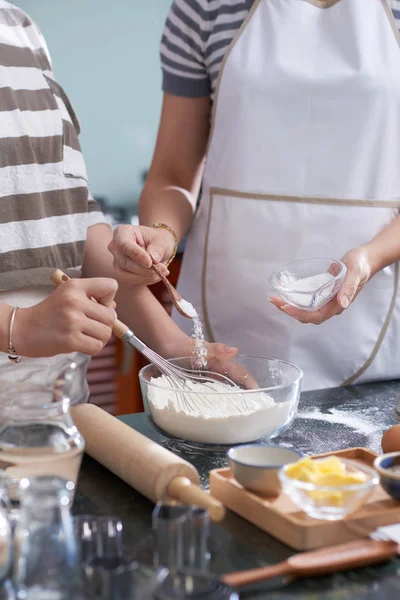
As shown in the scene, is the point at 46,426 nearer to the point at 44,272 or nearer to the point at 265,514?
the point at 265,514

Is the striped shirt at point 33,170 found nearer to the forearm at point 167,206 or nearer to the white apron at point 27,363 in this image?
the white apron at point 27,363

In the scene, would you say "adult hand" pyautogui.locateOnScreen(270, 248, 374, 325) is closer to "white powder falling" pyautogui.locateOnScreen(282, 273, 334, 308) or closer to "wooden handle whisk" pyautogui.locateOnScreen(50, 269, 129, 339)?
"white powder falling" pyautogui.locateOnScreen(282, 273, 334, 308)

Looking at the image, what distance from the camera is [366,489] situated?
0.88 m

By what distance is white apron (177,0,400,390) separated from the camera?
5.35 ft

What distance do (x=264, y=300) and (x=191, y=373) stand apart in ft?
1.37

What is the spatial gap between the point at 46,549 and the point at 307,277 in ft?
2.99

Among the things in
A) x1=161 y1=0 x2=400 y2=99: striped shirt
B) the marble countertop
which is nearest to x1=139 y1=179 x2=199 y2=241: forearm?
x1=161 y1=0 x2=400 y2=99: striped shirt

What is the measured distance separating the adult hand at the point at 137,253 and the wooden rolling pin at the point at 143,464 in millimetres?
365

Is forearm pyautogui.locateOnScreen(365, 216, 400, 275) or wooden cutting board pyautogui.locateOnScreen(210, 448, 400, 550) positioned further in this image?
forearm pyautogui.locateOnScreen(365, 216, 400, 275)

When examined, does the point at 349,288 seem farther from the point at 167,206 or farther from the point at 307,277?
the point at 167,206

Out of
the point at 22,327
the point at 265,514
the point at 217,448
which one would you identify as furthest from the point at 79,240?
the point at 265,514

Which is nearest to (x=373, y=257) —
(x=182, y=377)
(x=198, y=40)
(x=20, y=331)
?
(x=182, y=377)

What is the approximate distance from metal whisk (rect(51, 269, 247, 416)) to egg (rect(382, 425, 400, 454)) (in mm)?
208

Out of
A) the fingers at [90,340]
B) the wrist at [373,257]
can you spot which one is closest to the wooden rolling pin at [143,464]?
the fingers at [90,340]
